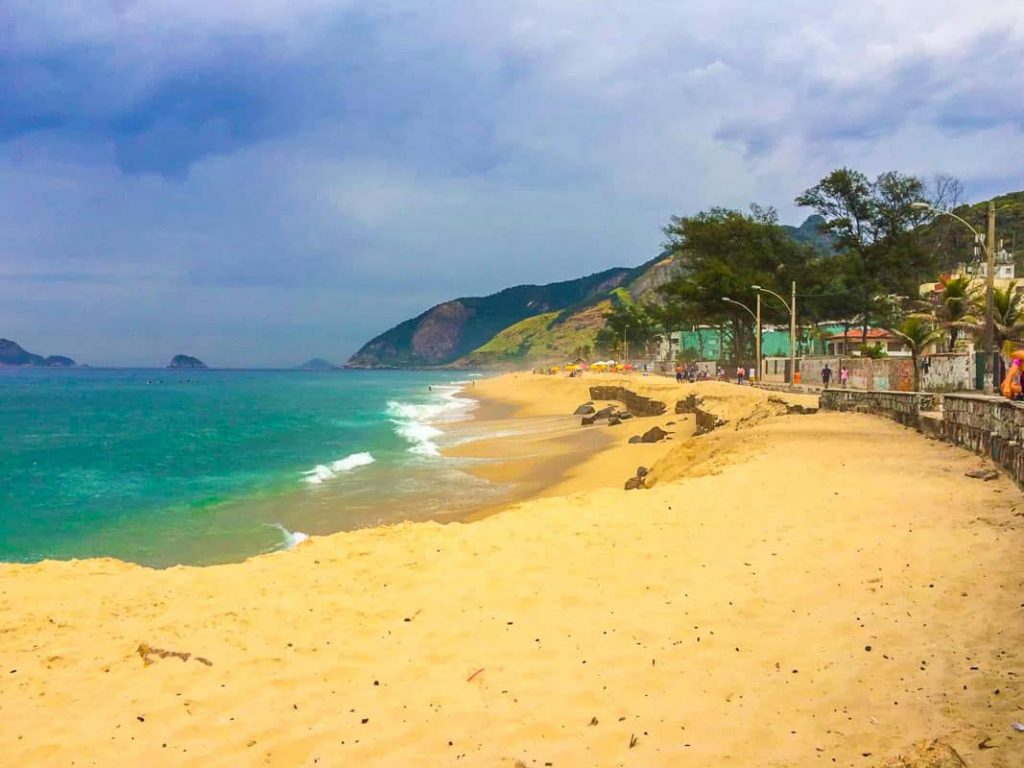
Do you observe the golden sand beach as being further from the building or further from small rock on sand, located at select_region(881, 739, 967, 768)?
the building

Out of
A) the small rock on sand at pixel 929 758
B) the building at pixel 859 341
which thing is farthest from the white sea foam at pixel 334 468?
the building at pixel 859 341

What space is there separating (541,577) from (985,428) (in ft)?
27.9

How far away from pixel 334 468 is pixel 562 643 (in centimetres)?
2255

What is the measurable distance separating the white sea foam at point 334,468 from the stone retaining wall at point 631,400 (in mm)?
18986

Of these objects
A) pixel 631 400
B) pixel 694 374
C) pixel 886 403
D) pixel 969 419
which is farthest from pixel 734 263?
pixel 969 419

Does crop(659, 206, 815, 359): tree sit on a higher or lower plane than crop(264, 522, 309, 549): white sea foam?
higher

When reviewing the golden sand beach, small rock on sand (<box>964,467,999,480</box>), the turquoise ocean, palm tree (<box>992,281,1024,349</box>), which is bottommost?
the turquoise ocean

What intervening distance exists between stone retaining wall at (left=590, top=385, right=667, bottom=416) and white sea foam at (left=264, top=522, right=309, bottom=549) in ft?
→ 91.4

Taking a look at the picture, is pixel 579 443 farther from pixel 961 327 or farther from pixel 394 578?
pixel 394 578

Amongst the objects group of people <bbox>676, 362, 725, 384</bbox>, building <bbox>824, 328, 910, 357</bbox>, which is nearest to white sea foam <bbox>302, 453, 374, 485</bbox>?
group of people <bbox>676, 362, 725, 384</bbox>

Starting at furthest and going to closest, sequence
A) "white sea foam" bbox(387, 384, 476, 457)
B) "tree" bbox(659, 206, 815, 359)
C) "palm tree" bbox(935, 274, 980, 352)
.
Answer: "tree" bbox(659, 206, 815, 359) → "white sea foam" bbox(387, 384, 476, 457) → "palm tree" bbox(935, 274, 980, 352)

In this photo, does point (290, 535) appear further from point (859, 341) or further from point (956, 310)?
point (859, 341)

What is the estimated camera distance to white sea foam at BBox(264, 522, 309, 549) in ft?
50.4

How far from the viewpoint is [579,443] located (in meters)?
30.7
